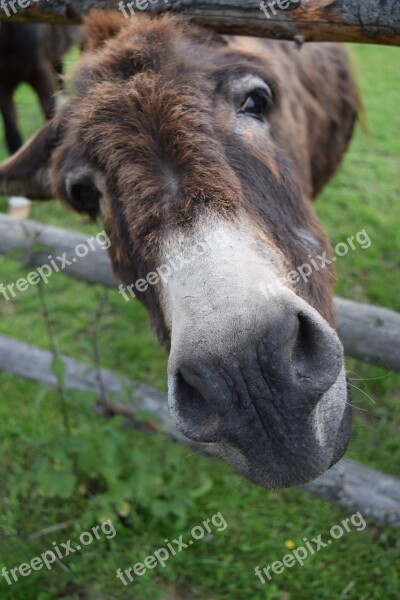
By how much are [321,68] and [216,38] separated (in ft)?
5.92

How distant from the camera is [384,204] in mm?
6137

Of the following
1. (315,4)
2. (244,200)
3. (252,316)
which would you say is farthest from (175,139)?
(252,316)

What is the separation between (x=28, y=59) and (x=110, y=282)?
3.33 metres

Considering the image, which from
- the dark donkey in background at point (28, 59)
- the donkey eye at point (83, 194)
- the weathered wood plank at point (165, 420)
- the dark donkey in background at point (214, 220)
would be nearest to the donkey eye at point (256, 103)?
Answer: the dark donkey in background at point (214, 220)

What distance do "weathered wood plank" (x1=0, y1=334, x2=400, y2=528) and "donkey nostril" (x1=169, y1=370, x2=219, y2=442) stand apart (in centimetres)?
73

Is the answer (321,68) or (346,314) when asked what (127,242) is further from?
(321,68)

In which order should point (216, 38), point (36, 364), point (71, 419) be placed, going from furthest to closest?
point (71, 419), point (36, 364), point (216, 38)

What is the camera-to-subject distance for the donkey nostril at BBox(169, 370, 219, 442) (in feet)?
5.00

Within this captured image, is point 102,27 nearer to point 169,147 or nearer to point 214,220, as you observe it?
point 169,147

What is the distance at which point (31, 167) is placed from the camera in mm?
2873

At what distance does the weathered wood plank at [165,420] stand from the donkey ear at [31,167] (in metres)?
1.09

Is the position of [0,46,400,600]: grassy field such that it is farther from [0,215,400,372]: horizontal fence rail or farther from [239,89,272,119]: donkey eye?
[239,89,272,119]: donkey eye

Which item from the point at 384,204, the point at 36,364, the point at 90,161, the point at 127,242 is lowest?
the point at 384,204

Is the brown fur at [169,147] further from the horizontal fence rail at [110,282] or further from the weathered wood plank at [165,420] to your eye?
the weathered wood plank at [165,420]
